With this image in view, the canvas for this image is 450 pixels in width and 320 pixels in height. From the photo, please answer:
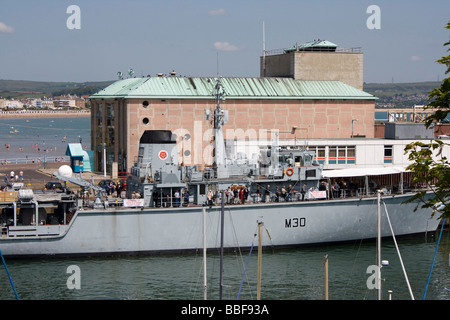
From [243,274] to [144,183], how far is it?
30.9ft

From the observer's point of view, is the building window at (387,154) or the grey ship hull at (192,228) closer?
the grey ship hull at (192,228)

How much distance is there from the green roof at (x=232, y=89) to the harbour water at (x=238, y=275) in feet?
66.8

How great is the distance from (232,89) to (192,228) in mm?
22649

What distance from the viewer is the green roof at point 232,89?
58281 mm

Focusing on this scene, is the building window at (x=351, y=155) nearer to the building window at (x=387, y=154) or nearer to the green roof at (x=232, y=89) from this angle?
the building window at (x=387, y=154)

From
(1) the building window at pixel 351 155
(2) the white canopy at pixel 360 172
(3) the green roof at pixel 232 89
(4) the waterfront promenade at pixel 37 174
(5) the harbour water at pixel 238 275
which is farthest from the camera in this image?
(3) the green roof at pixel 232 89

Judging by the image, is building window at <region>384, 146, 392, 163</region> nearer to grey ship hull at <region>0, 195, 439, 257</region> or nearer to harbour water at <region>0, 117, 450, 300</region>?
grey ship hull at <region>0, 195, 439, 257</region>

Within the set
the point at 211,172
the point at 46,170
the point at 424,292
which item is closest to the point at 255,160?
the point at 211,172

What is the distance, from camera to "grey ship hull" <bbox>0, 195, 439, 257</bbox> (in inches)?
1565

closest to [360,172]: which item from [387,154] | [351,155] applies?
[351,155]

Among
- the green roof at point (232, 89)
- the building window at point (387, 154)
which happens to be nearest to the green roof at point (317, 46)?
the green roof at point (232, 89)

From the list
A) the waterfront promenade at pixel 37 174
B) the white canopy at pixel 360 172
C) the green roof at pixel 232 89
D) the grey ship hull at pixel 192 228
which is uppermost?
the green roof at pixel 232 89
